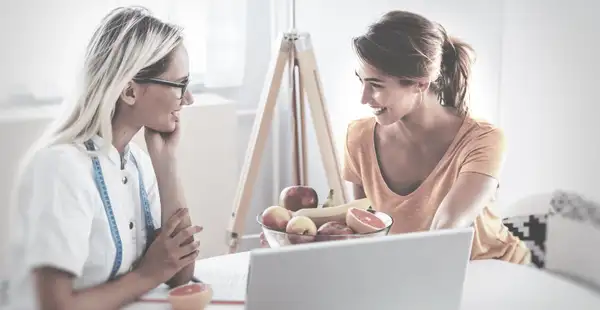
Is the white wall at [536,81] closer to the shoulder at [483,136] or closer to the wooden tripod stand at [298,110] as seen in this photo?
the shoulder at [483,136]

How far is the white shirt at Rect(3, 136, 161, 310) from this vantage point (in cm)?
136

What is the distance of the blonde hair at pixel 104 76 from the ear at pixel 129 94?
3cm

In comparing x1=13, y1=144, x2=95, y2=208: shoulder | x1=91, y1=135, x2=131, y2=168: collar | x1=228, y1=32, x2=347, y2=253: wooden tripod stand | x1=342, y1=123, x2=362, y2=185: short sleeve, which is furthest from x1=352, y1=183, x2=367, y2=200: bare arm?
x1=13, y1=144, x2=95, y2=208: shoulder

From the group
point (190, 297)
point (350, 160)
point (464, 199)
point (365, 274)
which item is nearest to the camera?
point (365, 274)

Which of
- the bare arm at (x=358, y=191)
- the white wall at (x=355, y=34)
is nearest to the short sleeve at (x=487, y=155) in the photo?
the white wall at (x=355, y=34)

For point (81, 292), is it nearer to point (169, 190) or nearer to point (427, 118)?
point (169, 190)

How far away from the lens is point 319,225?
5.20 ft

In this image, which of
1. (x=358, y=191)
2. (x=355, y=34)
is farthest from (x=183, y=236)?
(x=355, y=34)

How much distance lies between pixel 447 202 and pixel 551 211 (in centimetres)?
31

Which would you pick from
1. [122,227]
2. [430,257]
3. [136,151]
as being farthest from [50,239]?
[430,257]

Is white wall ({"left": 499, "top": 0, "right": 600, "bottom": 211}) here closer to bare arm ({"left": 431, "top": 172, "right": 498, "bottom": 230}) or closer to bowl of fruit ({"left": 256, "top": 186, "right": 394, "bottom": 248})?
bare arm ({"left": 431, "top": 172, "right": 498, "bottom": 230})

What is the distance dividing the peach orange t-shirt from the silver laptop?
1.92 ft

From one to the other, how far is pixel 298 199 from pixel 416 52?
1.43 feet

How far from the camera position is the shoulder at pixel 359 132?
6.46 feet
